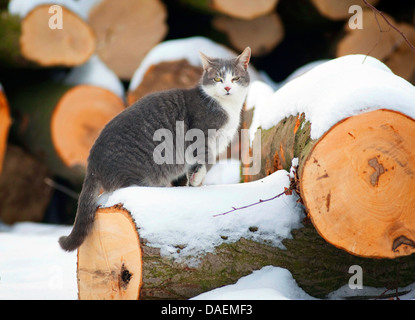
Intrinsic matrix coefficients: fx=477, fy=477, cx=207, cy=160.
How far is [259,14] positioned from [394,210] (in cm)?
292

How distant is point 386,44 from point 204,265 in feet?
10.5

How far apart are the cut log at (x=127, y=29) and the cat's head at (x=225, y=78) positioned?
7.18ft

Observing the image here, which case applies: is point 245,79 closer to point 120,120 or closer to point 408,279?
point 120,120

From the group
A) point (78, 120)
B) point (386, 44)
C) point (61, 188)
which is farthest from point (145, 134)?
point (386, 44)

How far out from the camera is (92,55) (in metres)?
4.45

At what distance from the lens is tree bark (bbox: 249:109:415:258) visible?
1.69 metres

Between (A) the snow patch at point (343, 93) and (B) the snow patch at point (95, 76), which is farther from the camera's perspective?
(B) the snow patch at point (95, 76)

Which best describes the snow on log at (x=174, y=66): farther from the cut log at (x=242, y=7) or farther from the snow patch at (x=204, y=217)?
the snow patch at (x=204, y=217)

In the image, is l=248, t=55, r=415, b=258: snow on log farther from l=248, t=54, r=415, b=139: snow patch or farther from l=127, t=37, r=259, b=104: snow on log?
l=127, t=37, r=259, b=104: snow on log

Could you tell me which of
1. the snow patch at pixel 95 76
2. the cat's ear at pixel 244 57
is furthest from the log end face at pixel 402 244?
the snow patch at pixel 95 76

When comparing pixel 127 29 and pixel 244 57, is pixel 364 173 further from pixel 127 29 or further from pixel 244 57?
pixel 127 29

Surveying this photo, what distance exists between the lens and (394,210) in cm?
171

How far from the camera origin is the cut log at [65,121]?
4195 millimetres

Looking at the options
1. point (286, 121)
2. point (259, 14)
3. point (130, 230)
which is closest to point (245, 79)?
point (286, 121)
